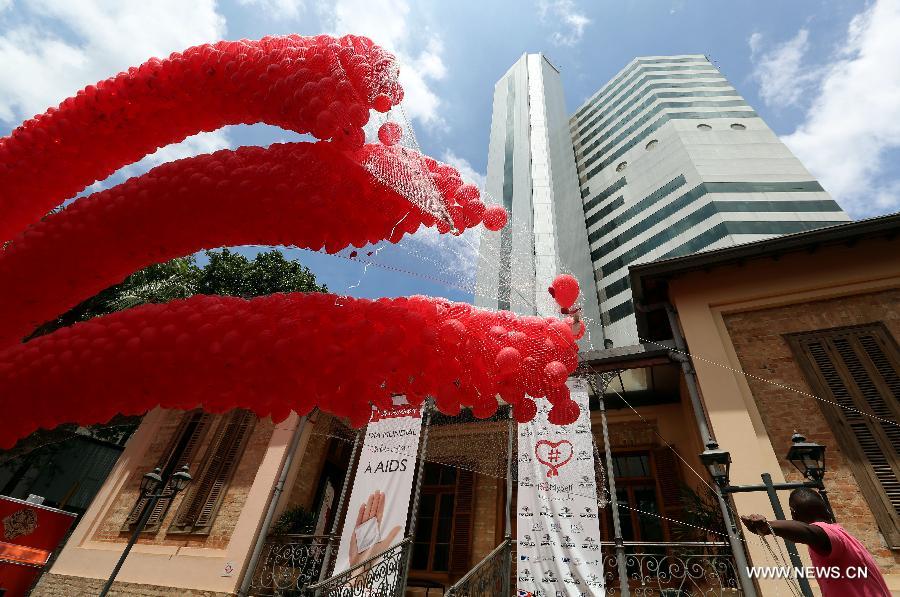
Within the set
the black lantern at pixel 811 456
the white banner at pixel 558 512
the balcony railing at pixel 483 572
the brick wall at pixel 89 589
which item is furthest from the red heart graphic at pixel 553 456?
the brick wall at pixel 89 589

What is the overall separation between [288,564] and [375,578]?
271 cm

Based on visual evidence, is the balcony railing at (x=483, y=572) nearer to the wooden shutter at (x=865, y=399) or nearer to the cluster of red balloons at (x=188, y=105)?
the wooden shutter at (x=865, y=399)

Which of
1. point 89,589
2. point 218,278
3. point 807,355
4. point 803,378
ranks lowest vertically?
point 89,589

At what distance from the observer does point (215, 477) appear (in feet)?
31.5

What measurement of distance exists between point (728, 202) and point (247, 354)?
33178 mm

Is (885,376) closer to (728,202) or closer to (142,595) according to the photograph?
(142,595)

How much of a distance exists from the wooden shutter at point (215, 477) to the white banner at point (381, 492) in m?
3.28

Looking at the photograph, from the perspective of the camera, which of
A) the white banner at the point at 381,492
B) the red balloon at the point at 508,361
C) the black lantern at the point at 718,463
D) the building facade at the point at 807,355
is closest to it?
the red balloon at the point at 508,361

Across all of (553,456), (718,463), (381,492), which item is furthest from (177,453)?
(718,463)

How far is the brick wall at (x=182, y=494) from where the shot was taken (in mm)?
8875

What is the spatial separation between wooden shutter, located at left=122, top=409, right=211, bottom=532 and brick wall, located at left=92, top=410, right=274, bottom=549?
0.39ft

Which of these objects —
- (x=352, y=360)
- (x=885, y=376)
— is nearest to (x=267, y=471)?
(x=352, y=360)

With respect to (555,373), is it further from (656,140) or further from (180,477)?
(656,140)

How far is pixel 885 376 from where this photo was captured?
6.05 metres
